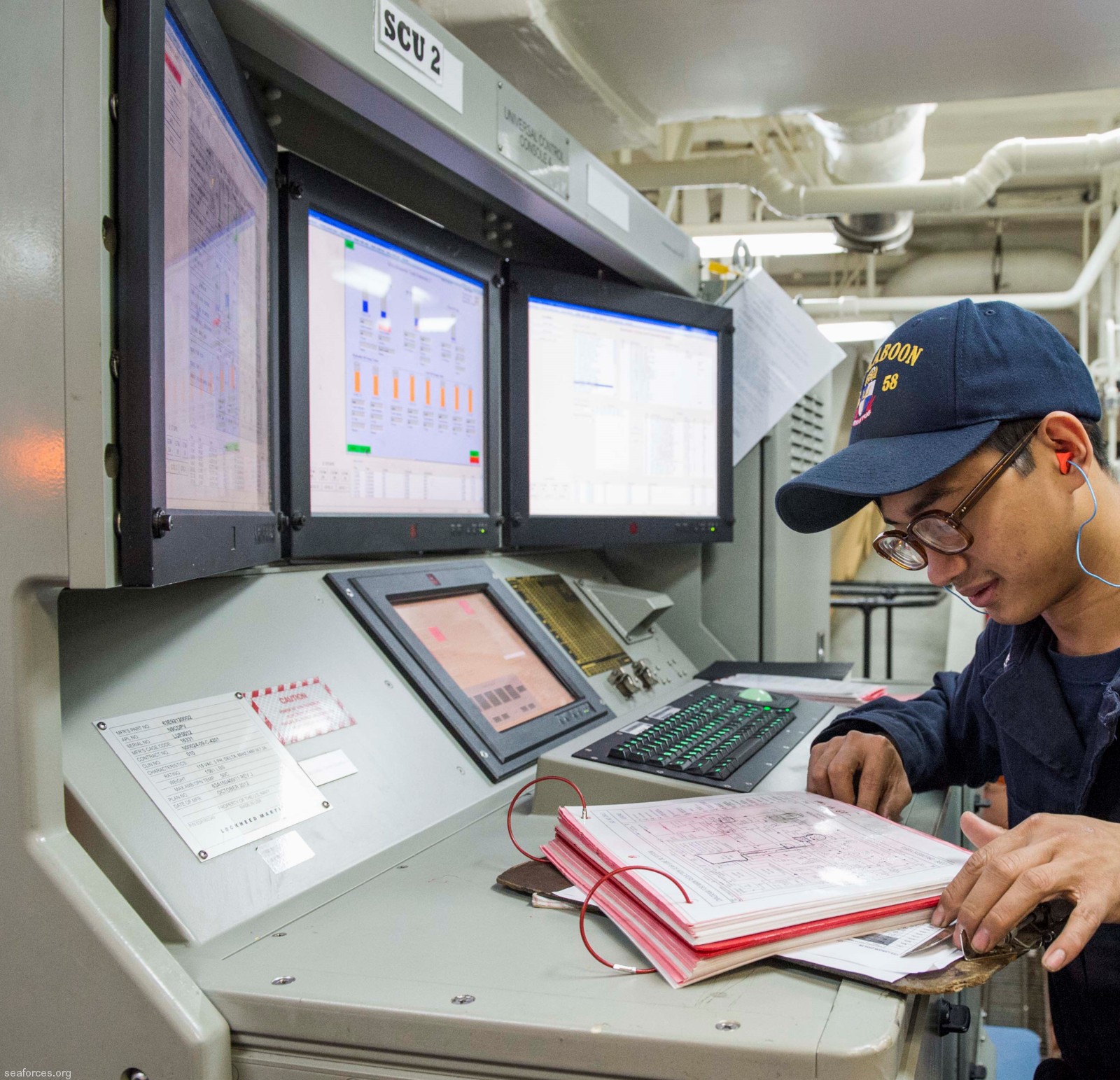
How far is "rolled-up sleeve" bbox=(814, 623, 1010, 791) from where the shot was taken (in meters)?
1.03

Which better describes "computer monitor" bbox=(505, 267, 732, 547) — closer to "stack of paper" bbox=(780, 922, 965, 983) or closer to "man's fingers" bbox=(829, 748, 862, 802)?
"man's fingers" bbox=(829, 748, 862, 802)

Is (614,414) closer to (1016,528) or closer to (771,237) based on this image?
(1016,528)

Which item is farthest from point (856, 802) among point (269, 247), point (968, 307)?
point (269, 247)

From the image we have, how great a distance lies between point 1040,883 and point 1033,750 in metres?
0.37

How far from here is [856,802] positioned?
0.93 metres

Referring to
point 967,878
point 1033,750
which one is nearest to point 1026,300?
point 1033,750

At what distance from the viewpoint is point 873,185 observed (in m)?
3.00

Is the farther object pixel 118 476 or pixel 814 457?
pixel 814 457

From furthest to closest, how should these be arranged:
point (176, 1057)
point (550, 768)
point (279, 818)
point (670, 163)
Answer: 1. point (670, 163)
2. point (550, 768)
3. point (279, 818)
4. point (176, 1057)

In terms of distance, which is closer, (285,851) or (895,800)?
(285,851)

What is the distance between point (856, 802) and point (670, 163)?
2591 millimetres

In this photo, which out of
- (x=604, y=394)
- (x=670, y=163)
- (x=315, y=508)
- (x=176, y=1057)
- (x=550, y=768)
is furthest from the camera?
(x=670, y=163)

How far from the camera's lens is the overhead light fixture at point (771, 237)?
12.0 feet

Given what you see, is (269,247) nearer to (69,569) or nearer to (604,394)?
(69,569)
